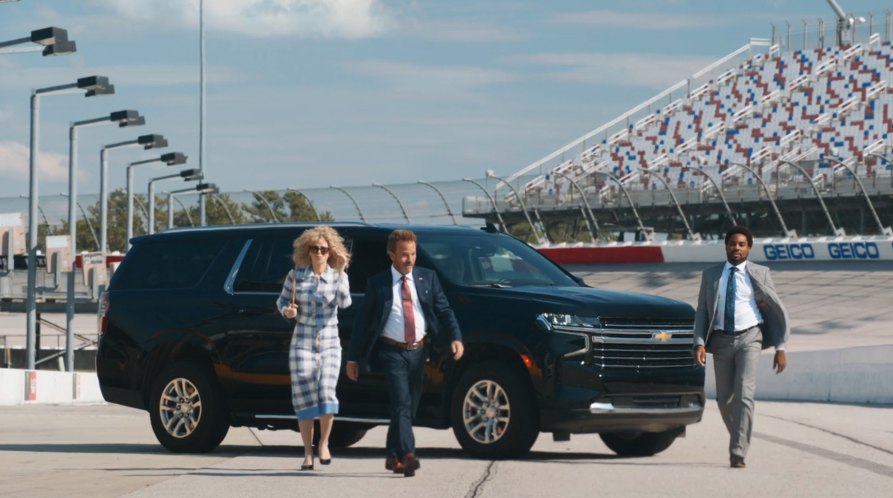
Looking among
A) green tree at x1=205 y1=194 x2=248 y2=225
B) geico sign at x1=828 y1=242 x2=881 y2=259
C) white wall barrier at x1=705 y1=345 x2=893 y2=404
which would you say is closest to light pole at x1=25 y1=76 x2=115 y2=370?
white wall barrier at x1=705 y1=345 x2=893 y2=404

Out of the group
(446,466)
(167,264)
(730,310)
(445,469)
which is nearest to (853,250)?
(167,264)

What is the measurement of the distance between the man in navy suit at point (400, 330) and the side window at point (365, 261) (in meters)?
2.13

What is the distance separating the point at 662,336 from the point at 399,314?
2.41 m

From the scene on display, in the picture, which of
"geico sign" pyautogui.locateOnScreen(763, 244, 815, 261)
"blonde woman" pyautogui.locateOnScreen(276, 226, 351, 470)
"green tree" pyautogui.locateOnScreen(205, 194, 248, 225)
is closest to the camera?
"blonde woman" pyautogui.locateOnScreen(276, 226, 351, 470)

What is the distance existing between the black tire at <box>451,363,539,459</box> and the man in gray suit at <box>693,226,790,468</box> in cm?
131

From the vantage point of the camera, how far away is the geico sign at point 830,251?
199 ft

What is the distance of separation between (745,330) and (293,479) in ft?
11.4

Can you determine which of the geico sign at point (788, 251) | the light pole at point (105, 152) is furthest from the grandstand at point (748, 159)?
the light pole at point (105, 152)

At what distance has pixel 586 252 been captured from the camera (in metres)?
71.5

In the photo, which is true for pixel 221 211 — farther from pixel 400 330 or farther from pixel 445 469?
pixel 400 330

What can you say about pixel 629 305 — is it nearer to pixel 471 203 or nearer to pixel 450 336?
pixel 450 336

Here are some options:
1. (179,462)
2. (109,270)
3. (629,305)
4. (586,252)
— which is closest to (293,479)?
A: (179,462)

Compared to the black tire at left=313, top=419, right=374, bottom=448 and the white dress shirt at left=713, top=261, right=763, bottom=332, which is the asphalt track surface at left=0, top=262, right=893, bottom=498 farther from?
the white dress shirt at left=713, top=261, right=763, bottom=332

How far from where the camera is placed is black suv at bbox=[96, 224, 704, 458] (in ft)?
39.8
